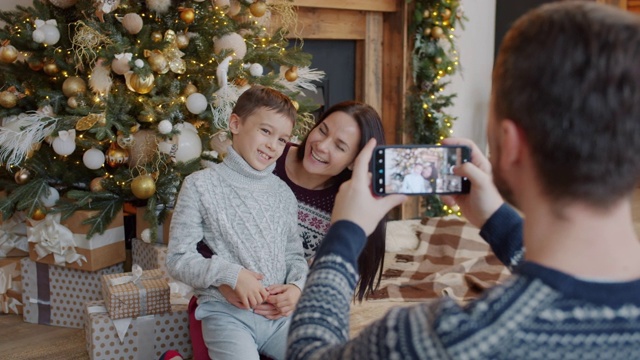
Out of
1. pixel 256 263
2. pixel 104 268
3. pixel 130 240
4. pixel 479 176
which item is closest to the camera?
pixel 479 176

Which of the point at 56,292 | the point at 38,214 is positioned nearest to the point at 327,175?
the point at 38,214

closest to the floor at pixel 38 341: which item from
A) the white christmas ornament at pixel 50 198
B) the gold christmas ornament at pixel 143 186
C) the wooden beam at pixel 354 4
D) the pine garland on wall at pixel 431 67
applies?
the white christmas ornament at pixel 50 198

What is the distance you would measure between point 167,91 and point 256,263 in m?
1.20

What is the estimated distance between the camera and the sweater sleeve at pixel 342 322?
708mm

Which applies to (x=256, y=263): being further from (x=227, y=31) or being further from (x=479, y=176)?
(x=227, y=31)

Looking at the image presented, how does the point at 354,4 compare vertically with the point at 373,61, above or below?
above

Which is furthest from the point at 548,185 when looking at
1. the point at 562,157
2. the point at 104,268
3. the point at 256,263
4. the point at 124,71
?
the point at 104,268

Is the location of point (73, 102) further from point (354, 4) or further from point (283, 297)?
point (354, 4)

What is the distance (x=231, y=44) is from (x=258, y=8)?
25 cm

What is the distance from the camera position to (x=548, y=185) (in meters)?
0.71

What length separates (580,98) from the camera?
2.18 feet

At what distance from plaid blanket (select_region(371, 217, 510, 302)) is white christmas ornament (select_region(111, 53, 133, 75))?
133cm

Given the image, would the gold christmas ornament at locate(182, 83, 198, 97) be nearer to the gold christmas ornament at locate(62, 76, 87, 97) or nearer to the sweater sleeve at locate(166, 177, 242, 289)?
the gold christmas ornament at locate(62, 76, 87, 97)

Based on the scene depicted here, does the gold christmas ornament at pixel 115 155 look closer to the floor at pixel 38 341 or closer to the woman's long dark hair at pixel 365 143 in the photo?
the floor at pixel 38 341
